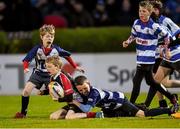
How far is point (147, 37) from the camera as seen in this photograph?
50.9ft

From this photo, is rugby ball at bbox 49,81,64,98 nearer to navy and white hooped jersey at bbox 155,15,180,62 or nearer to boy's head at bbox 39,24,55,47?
boy's head at bbox 39,24,55,47

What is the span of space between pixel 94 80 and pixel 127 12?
2786 millimetres

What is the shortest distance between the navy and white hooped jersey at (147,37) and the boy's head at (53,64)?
5.90ft

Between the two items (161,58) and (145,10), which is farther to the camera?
(161,58)

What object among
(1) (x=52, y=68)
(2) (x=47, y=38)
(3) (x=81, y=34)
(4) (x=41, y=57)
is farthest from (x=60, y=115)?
(3) (x=81, y=34)

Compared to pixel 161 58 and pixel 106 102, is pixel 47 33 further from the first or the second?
pixel 161 58

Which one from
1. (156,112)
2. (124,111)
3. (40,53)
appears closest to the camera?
(156,112)

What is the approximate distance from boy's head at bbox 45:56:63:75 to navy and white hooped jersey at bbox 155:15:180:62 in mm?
2479

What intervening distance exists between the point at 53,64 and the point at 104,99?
105cm

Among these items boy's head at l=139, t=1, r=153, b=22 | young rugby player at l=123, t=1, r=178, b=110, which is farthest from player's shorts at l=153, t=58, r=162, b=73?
boy's head at l=139, t=1, r=153, b=22

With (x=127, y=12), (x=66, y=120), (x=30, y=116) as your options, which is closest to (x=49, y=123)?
(x=66, y=120)

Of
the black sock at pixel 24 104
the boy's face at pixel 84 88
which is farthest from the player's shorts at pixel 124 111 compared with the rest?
the black sock at pixel 24 104

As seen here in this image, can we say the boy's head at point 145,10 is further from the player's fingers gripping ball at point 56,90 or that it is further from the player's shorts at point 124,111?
the player's fingers gripping ball at point 56,90

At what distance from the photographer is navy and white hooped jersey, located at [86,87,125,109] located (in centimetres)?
1442
